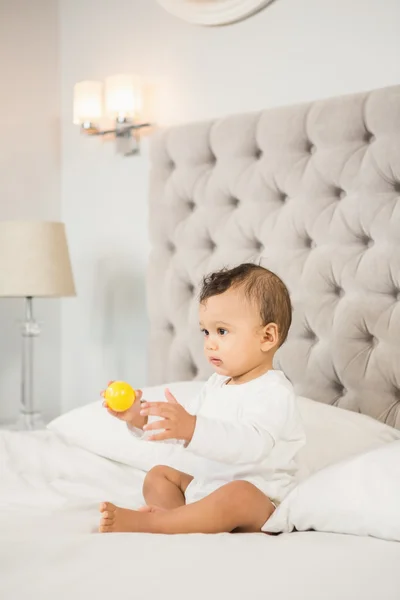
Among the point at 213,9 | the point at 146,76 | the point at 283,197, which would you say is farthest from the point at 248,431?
the point at 146,76

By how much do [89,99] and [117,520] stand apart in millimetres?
1980

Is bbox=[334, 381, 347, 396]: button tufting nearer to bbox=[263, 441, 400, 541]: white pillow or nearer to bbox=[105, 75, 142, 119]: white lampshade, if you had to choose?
bbox=[263, 441, 400, 541]: white pillow

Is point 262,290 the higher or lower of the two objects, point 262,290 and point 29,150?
the lower

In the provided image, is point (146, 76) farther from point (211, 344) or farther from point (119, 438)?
point (211, 344)

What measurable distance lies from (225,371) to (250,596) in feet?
2.14

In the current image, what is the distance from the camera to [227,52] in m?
2.69

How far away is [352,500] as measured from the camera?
4.55ft

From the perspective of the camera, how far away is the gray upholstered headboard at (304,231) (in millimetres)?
2070

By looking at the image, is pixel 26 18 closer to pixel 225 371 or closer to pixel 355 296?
pixel 355 296

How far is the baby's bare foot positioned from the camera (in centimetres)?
140

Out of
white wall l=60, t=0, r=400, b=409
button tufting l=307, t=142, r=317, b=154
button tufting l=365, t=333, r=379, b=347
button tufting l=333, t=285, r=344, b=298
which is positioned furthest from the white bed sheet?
white wall l=60, t=0, r=400, b=409

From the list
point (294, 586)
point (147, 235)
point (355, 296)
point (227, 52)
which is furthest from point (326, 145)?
point (294, 586)

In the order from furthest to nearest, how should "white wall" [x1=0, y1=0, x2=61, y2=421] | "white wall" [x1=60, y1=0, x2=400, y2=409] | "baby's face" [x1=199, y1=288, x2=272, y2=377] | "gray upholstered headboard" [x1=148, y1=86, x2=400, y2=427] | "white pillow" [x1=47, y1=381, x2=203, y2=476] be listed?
1. "white wall" [x1=0, y1=0, x2=61, y2=421]
2. "white wall" [x1=60, y1=0, x2=400, y2=409]
3. "gray upholstered headboard" [x1=148, y1=86, x2=400, y2=427]
4. "white pillow" [x1=47, y1=381, x2=203, y2=476]
5. "baby's face" [x1=199, y1=288, x2=272, y2=377]

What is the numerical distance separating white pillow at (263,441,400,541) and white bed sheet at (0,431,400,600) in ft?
0.11
